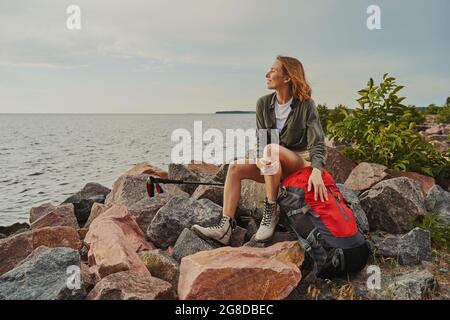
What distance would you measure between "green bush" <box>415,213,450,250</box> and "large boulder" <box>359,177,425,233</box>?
0.14 metres

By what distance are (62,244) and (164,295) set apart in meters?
2.67

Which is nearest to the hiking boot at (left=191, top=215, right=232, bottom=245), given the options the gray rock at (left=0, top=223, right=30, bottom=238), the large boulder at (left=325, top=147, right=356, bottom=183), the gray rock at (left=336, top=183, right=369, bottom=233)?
the gray rock at (left=336, top=183, right=369, bottom=233)

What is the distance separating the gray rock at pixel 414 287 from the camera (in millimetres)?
4355

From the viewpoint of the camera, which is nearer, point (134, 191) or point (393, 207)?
point (393, 207)

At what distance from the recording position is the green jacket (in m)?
5.07

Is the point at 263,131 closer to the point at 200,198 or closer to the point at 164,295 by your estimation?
Result: the point at 200,198

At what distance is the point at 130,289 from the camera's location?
4.14 meters

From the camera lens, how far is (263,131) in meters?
5.46

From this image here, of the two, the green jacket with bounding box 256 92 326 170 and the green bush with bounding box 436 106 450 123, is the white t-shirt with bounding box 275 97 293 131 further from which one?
the green bush with bounding box 436 106 450 123

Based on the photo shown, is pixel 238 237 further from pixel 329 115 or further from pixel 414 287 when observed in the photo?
pixel 329 115

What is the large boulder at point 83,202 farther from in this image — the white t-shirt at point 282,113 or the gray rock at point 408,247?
the gray rock at point 408,247

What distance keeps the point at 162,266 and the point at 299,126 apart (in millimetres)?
2368

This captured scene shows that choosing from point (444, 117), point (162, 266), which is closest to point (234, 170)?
point (162, 266)
